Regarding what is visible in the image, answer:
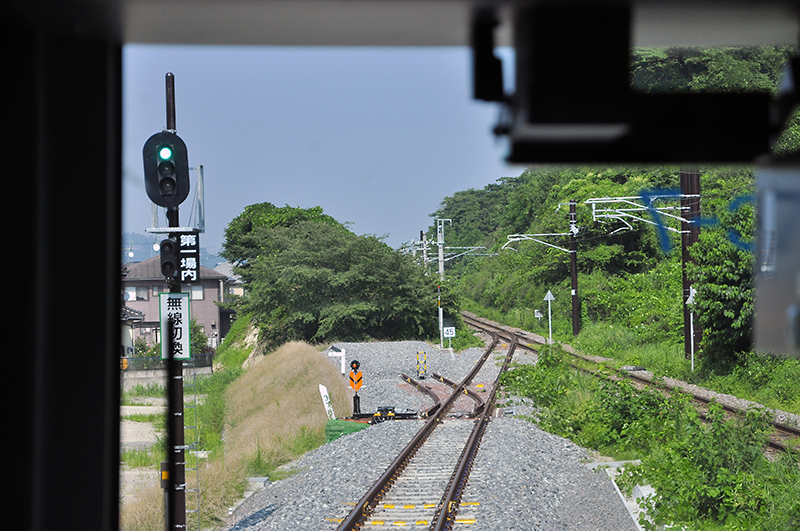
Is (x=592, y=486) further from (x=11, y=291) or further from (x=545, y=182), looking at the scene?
(x=545, y=182)

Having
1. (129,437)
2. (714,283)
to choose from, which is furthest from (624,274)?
(129,437)

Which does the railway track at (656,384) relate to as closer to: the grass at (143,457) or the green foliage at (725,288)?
the green foliage at (725,288)

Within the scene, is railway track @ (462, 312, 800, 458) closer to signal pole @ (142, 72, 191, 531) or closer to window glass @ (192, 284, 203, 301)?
signal pole @ (142, 72, 191, 531)

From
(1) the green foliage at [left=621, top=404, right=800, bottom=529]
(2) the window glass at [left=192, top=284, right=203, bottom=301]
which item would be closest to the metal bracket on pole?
(1) the green foliage at [left=621, top=404, right=800, bottom=529]

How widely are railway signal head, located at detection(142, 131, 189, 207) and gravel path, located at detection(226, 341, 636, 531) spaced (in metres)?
Result: 4.18

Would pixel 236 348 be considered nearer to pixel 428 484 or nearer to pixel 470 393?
pixel 470 393

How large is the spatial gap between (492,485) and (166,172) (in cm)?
582

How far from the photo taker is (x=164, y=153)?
5.54m

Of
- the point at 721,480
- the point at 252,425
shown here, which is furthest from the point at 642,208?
the point at 721,480

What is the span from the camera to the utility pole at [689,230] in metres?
15.9

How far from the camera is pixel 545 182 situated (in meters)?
53.0

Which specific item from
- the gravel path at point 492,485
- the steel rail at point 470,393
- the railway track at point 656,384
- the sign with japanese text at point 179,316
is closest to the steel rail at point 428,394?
the steel rail at point 470,393

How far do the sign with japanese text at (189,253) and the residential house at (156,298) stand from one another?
31784 millimetres

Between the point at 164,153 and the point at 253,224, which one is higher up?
the point at 253,224
